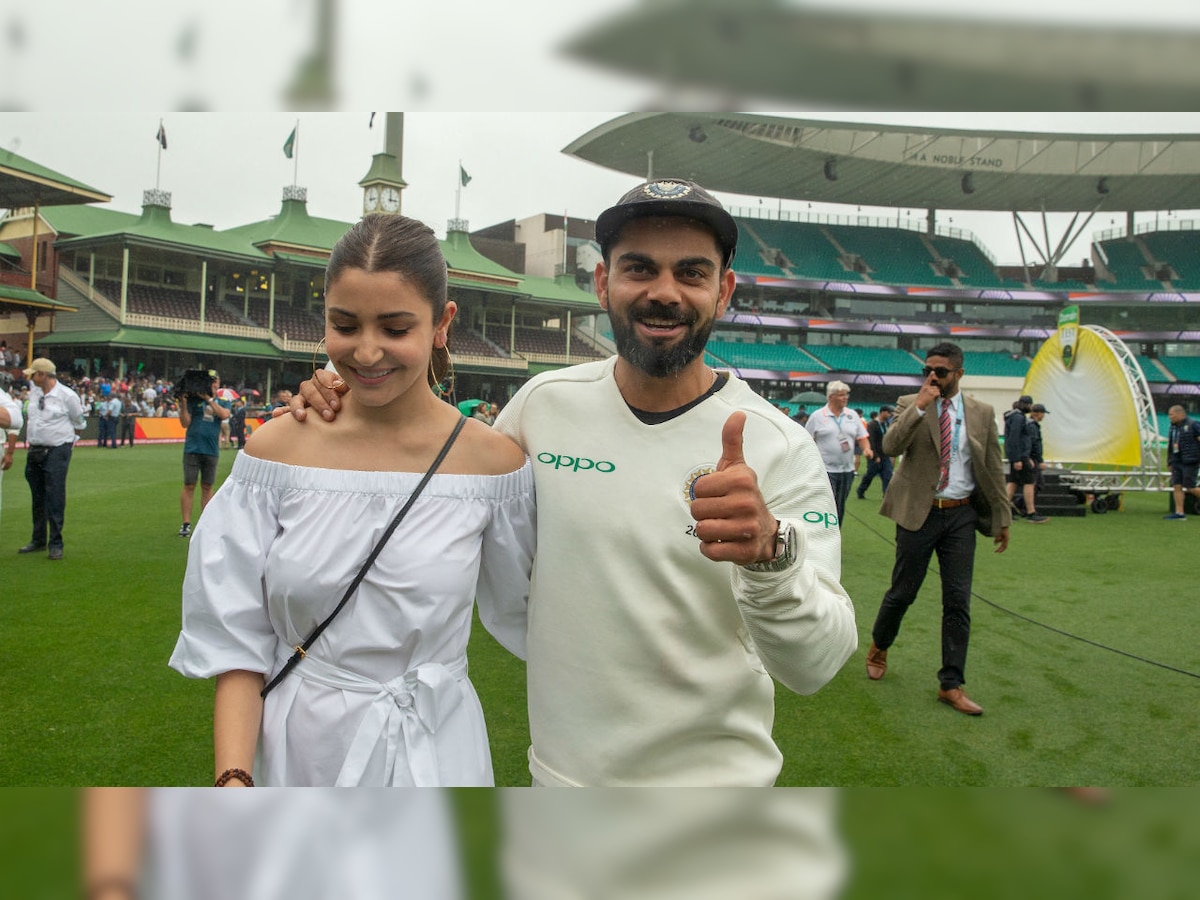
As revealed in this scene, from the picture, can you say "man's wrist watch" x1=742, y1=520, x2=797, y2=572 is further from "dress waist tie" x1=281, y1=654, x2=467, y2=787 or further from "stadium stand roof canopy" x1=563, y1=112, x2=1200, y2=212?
"stadium stand roof canopy" x1=563, y1=112, x2=1200, y2=212

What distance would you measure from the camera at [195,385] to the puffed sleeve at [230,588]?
21.8 ft

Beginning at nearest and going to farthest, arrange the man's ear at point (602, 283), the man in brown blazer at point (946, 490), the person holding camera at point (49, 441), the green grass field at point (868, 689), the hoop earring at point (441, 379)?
the man's ear at point (602, 283) → the hoop earring at point (441, 379) → the green grass field at point (868, 689) → the man in brown blazer at point (946, 490) → the person holding camera at point (49, 441)

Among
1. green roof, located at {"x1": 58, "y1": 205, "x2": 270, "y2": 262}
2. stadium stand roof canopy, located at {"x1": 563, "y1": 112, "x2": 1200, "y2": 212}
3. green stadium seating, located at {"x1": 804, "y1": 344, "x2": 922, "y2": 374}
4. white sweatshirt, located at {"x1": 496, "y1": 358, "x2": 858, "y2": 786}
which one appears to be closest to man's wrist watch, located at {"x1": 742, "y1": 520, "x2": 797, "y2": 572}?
white sweatshirt, located at {"x1": 496, "y1": 358, "x2": 858, "y2": 786}

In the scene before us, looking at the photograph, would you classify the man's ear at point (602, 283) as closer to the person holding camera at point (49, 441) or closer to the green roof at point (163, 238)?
the person holding camera at point (49, 441)

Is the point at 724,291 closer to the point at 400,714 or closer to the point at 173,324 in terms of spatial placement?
the point at 400,714

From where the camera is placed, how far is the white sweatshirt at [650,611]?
129cm

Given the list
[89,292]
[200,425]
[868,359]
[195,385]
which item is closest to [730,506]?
[195,385]

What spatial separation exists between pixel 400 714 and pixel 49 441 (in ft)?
22.1

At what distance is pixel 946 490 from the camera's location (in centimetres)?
418

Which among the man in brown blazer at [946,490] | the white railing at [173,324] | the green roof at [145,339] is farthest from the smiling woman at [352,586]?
the white railing at [173,324]

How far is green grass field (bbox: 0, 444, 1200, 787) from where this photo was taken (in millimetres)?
3139

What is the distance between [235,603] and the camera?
113 cm

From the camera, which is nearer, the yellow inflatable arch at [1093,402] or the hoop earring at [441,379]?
the hoop earring at [441,379]

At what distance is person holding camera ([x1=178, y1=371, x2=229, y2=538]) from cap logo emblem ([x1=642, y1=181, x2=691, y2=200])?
6715 mm
